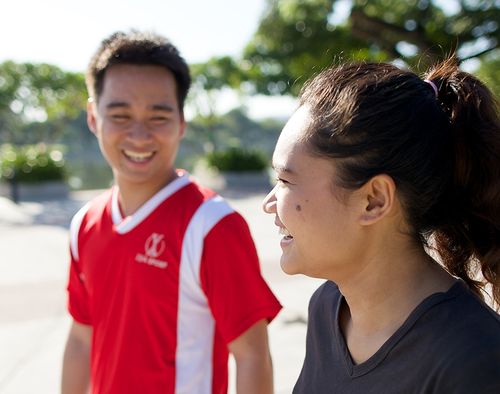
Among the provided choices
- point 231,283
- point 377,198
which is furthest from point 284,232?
point 231,283

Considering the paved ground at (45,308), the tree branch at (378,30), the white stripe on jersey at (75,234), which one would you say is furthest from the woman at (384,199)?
the tree branch at (378,30)

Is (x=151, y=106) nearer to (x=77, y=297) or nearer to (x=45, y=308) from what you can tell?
(x=77, y=297)

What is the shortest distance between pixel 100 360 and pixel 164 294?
0.31 metres

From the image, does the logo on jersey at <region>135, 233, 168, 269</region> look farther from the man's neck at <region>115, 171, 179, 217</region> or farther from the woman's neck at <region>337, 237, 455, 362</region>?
the woman's neck at <region>337, 237, 455, 362</region>

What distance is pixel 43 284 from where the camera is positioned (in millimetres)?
6613

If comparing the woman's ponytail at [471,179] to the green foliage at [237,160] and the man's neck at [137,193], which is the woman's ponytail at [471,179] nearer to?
the man's neck at [137,193]

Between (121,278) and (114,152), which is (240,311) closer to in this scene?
(121,278)

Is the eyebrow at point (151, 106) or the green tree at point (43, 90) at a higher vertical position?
the green tree at point (43, 90)

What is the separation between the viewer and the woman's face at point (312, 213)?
3.94 feet

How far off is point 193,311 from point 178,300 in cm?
6

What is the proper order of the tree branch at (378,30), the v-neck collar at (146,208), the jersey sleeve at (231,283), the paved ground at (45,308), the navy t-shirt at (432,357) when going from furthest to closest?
the tree branch at (378,30)
the paved ground at (45,308)
the v-neck collar at (146,208)
the jersey sleeve at (231,283)
the navy t-shirt at (432,357)

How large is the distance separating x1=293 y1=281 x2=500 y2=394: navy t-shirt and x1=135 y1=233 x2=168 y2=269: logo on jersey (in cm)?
68

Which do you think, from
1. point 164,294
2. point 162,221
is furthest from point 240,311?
point 162,221

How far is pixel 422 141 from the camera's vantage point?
117 centimetres
